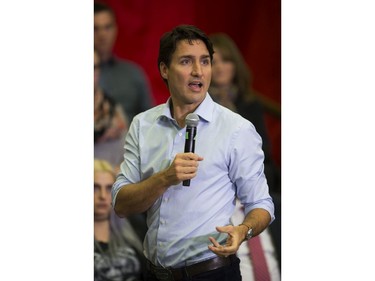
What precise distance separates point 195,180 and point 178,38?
71 centimetres

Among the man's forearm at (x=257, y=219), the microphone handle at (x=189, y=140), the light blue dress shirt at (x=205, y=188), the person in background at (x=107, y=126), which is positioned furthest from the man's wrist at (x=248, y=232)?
the person in background at (x=107, y=126)

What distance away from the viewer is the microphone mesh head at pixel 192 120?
10.8 feet

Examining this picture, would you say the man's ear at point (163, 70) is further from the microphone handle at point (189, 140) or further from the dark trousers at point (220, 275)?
the dark trousers at point (220, 275)

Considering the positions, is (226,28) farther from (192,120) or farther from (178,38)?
(192,120)

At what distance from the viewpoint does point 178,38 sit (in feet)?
11.6

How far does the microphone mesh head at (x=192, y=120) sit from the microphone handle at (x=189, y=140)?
0.02 metres

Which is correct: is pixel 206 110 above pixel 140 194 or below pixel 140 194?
above

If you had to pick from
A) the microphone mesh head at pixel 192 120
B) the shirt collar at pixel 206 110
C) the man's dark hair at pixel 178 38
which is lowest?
the microphone mesh head at pixel 192 120

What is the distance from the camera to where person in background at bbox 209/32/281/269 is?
3.78 meters

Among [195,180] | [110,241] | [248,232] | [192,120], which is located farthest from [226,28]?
[110,241]
